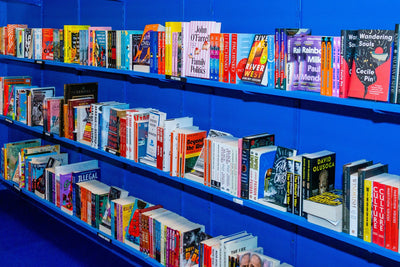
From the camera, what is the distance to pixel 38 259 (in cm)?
421

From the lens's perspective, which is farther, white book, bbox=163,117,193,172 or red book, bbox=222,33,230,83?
white book, bbox=163,117,193,172

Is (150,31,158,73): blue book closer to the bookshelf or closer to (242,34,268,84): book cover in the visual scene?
the bookshelf

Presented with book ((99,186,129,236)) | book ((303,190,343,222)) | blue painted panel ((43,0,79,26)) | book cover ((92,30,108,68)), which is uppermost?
blue painted panel ((43,0,79,26))

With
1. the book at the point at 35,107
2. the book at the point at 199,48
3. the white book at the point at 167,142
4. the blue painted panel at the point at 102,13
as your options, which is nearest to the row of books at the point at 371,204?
the book at the point at 199,48

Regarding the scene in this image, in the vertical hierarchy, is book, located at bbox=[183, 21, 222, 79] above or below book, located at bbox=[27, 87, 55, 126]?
above

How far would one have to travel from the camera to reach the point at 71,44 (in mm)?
4066

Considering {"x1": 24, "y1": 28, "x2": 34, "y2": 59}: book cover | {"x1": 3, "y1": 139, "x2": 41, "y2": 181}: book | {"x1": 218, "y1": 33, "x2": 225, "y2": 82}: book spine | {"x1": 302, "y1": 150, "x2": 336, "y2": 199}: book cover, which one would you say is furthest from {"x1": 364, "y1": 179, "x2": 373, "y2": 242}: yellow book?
{"x1": 3, "y1": 139, "x2": 41, "y2": 181}: book

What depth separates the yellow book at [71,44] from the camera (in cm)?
403

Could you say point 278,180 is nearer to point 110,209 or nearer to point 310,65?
point 310,65

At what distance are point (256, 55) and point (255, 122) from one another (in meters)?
0.62

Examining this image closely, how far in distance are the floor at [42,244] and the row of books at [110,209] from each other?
1.25 ft

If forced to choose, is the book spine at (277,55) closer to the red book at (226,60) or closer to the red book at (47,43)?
the red book at (226,60)

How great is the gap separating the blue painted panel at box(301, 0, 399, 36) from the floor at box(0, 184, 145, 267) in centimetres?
259

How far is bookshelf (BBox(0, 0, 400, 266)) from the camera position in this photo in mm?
2482
